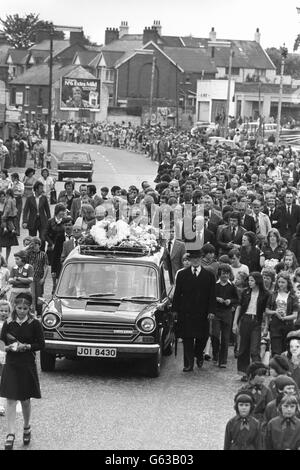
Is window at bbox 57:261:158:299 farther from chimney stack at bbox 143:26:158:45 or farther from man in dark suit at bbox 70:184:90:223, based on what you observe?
chimney stack at bbox 143:26:158:45

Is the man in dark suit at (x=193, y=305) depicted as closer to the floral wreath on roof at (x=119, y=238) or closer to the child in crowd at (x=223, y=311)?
the child in crowd at (x=223, y=311)

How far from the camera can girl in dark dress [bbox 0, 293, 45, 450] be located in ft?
40.3

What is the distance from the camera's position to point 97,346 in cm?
1529

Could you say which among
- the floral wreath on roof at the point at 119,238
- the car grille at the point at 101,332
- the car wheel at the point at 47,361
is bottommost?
the car wheel at the point at 47,361

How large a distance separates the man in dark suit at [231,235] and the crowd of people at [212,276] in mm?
17

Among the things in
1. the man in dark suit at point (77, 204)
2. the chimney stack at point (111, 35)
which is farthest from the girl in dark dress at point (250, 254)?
the chimney stack at point (111, 35)

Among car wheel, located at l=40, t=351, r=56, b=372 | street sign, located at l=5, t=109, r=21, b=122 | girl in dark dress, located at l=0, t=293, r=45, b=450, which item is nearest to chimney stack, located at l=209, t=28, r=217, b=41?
street sign, located at l=5, t=109, r=21, b=122

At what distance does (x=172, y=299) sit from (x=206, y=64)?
112 metres

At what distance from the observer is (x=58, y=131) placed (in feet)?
313

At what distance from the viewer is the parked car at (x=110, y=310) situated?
15367 millimetres

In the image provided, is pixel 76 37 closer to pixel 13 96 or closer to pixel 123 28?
pixel 123 28
